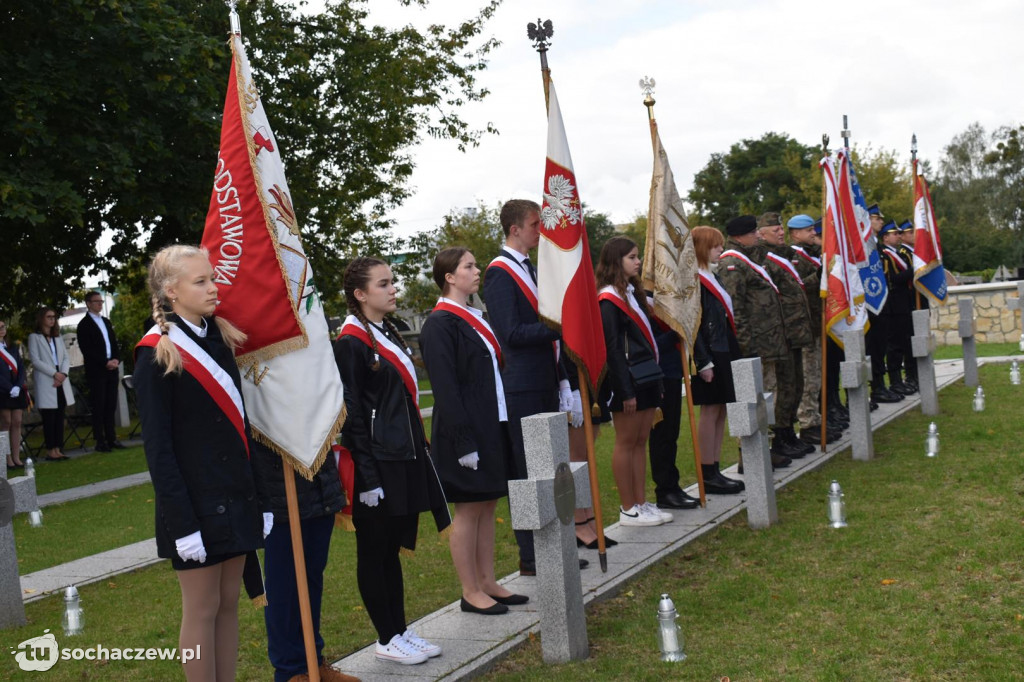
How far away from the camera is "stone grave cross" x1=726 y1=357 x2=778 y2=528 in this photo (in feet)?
25.6

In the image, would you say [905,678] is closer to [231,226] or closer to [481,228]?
[231,226]

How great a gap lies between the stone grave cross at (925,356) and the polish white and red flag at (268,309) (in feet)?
29.8

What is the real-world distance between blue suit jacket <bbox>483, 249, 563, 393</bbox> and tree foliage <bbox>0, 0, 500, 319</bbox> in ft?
25.8

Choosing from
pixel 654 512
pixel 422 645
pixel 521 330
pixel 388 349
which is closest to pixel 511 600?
pixel 422 645

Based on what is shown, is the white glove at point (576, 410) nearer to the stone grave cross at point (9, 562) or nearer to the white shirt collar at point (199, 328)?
the white shirt collar at point (199, 328)

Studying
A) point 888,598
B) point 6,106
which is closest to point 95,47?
point 6,106

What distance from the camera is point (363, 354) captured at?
5355mm

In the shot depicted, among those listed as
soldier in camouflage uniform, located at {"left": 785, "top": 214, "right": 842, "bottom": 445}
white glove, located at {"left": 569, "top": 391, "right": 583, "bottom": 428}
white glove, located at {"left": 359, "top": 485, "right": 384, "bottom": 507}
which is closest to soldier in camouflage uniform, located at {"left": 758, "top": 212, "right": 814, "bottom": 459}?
soldier in camouflage uniform, located at {"left": 785, "top": 214, "right": 842, "bottom": 445}

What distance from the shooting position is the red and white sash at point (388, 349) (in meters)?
5.41

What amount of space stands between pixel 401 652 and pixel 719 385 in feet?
15.6

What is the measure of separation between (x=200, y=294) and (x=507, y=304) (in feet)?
9.00

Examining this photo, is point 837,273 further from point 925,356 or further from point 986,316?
point 986,316

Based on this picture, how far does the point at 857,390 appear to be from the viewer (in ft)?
33.7

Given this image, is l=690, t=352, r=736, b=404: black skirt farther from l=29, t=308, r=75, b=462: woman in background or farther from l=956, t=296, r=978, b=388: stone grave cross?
l=29, t=308, r=75, b=462: woman in background
